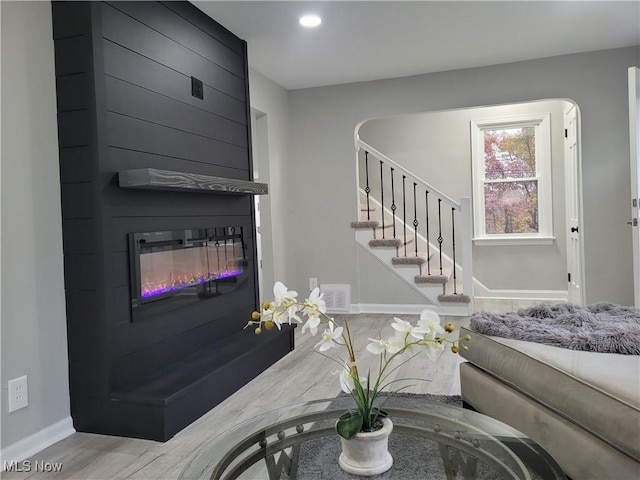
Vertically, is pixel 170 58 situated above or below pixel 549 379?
above

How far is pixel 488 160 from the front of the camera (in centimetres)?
600

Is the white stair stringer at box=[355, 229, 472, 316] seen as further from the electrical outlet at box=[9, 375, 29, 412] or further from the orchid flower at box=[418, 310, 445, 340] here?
the orchid flower at box=[418, 310, 445, 340]

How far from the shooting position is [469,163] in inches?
236

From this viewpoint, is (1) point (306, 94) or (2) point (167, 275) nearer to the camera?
(2) point (167, 275)

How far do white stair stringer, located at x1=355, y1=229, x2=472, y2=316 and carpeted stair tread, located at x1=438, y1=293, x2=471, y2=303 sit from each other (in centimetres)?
3

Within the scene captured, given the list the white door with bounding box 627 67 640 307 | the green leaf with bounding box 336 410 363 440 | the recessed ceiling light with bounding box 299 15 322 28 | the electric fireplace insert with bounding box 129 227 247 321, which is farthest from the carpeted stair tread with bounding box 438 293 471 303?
the green leaf with bounding box 336 410 363 440

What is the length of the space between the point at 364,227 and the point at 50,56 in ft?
11.1

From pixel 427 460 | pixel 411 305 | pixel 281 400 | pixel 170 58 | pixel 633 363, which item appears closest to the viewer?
pixel 427 460

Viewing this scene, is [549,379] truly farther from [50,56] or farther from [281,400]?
[50,56]

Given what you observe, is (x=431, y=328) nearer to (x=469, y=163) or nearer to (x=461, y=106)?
(x=461, y=106)

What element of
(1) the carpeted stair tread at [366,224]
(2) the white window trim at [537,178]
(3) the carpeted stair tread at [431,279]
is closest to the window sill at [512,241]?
(2) the white window trim at [537,178]

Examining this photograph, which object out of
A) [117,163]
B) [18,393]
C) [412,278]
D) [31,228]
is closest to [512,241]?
[412,278]

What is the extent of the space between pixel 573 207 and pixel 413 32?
8.47ft

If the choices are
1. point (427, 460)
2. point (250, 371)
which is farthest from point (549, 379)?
point (250, 371)
